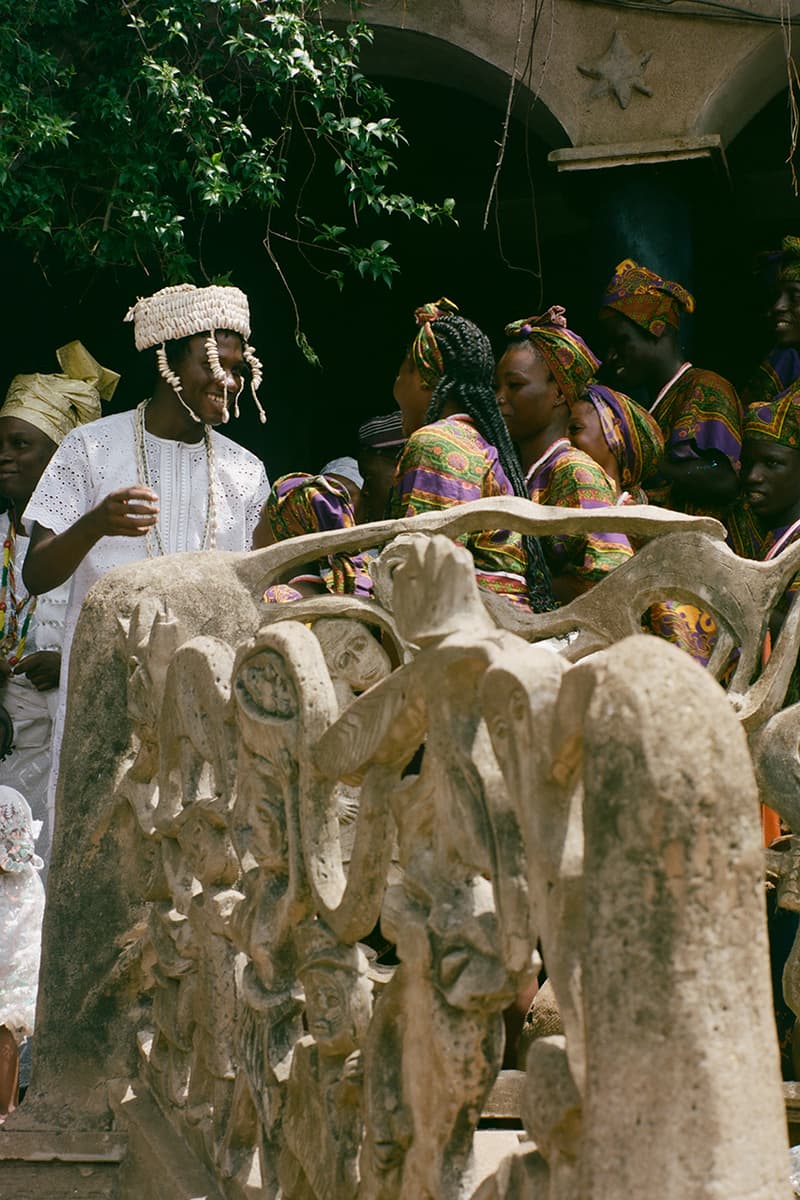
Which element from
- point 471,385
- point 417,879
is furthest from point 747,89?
point 417,879

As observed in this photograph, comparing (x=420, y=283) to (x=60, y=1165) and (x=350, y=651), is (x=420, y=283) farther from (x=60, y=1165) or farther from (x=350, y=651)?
(x=60, y=1165)

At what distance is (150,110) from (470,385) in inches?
82.9

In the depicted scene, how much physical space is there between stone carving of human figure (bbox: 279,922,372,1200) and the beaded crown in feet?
9.67

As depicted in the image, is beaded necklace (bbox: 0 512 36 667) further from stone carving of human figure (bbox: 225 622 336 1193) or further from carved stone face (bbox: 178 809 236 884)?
stone carving of human figure (bbox: 225 622 336 1193)

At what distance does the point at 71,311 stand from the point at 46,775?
3.25 meters

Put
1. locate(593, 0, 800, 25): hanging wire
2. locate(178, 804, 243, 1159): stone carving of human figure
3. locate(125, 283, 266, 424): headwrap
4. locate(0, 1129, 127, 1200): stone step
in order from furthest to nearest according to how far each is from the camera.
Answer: locate(593, 0, 800, 25): hanging wire, locate(125, 283, 266, 424): headwrap, locate(0, 1129, 127, 1200): stone step, locate(178, 804, 243, 1159): stone carving of human figure

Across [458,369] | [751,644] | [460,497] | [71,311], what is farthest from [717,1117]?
[71,311]

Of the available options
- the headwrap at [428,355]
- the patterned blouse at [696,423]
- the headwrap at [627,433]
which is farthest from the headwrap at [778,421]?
the headwrap at [428,355]

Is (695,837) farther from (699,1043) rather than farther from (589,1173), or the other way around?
(589,1173)

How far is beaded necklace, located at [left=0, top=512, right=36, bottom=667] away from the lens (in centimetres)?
564

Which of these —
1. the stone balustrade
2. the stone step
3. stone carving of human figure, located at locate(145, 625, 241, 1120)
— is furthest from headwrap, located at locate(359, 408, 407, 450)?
the stone step

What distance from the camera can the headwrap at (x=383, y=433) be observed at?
6.11m

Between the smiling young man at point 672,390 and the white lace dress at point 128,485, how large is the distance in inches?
52.7

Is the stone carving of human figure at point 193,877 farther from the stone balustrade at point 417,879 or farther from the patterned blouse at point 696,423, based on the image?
→ the patterned blouse at point 696,423
